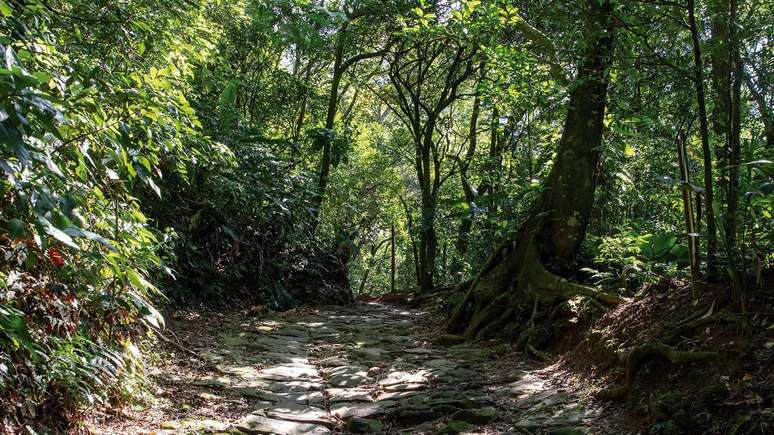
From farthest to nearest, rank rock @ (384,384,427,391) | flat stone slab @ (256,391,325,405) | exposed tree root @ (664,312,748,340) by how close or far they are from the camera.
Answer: rock @ (384,384,427,391), flat stone slab @ (256,391,325,405), exposed tree root @ (664,312,748,340)

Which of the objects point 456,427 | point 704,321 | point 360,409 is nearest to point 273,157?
point 360,409

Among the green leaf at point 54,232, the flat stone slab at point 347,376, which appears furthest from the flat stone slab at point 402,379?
the green leaf at point 54,232

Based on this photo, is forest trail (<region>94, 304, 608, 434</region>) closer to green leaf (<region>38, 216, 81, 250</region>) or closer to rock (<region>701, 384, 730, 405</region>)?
rock (<region>701, 384, 730, 405</region>)

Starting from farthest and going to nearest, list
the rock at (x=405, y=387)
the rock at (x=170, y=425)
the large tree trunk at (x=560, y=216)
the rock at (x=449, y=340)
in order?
the rock at (x=449, y=340) < the large tree trunk at (x=560, y=216) < the rock at (x=405, y=387) < the rock at (x=170, y=425)

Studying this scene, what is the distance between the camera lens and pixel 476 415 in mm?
4465

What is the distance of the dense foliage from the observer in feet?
10.8

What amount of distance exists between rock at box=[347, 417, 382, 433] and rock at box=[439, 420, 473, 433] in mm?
558

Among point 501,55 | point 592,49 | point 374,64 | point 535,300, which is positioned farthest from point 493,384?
point 374,64

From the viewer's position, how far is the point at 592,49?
6.14m

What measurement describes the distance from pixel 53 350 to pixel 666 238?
7.24 meters

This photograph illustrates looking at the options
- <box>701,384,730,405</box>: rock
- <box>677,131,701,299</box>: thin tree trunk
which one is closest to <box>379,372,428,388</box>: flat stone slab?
<box>677,131,701,299</box>: thin tree trunk

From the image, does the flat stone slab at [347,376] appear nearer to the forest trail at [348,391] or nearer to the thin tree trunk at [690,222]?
the forest trail at [348,391]

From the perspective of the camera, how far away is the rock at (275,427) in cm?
432

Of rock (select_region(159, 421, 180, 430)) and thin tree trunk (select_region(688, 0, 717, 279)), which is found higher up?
thin tree trunk (select_region(688, 0, 717, 279))
